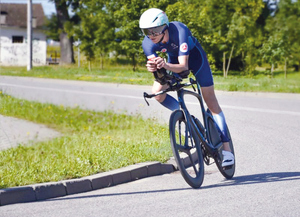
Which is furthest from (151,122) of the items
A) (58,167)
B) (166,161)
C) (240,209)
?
(240,209)

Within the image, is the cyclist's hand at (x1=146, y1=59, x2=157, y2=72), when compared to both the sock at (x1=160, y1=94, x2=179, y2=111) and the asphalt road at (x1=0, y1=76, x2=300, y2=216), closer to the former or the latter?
the sock at (x1=160, y1=94, x2=179, y2=111)

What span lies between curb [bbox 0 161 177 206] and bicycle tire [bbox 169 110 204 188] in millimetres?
898

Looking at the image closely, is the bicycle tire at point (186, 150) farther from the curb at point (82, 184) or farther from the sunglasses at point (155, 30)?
the curb at point (82, 184)

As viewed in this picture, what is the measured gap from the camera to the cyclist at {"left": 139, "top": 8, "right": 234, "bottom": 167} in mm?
5492

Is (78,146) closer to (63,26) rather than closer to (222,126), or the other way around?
(222,126)

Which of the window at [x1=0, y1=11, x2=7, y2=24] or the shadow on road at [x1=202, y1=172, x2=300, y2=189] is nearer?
the shadow on road at [x1=202, y1=172, x2=300, y2=189]

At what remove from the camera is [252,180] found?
21.2 ft

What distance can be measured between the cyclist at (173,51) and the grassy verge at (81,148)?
119cm

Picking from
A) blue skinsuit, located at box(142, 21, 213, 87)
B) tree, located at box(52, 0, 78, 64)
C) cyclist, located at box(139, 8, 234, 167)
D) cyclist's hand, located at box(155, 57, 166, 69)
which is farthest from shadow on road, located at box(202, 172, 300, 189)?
tree, located at box(52, 0, 78, 64)

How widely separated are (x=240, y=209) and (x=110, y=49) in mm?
35033

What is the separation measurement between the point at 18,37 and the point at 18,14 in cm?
377

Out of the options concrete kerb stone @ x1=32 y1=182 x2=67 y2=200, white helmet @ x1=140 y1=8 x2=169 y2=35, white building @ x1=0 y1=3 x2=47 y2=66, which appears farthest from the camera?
white building @ x1=0 y1=3 x2=47 y2=66

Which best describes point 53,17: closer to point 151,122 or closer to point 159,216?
point 151,122

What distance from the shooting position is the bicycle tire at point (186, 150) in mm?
5676
